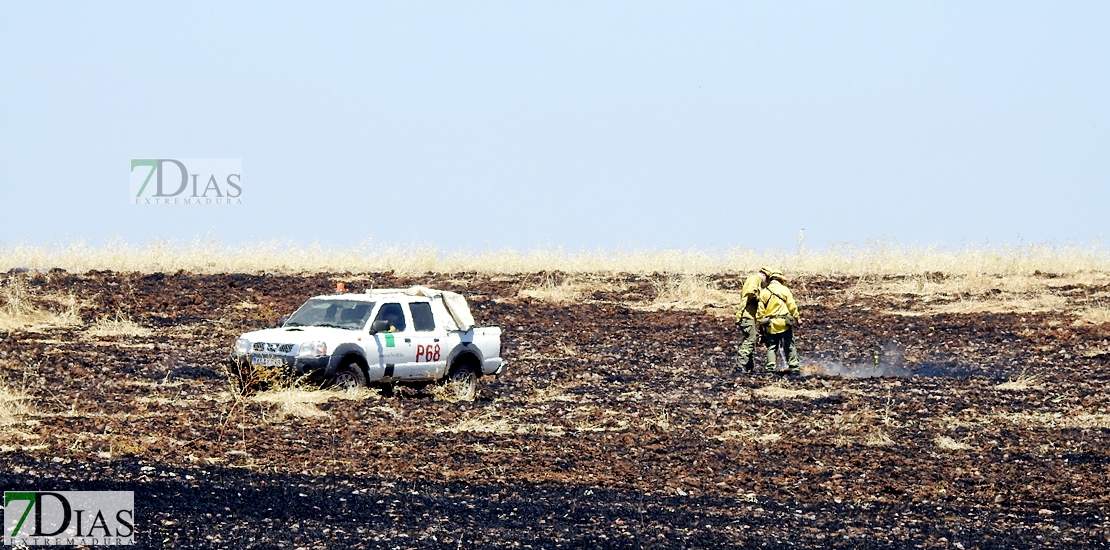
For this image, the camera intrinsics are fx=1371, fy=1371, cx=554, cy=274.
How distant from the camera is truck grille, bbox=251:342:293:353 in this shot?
671 inches

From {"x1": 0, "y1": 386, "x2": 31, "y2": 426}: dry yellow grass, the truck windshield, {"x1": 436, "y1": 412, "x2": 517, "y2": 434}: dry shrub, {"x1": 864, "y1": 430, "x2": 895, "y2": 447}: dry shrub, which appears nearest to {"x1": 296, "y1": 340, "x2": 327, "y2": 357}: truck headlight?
the truck windshield

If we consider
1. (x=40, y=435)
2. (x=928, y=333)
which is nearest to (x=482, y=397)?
(x=40, y=435)

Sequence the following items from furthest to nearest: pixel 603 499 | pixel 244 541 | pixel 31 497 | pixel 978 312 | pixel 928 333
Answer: pixel 978 312 → pixel 928 333 → pixel 603 499 → pixel 31 497 → pixel 244 541

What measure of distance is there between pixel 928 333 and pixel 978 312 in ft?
9.99

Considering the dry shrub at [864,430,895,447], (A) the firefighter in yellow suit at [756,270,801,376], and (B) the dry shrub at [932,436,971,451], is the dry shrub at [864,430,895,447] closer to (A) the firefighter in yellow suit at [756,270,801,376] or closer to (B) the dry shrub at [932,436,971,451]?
(B) the dry shrub at [932,436,971,451]

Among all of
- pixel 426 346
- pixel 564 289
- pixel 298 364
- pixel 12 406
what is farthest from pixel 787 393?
pixel 564 289

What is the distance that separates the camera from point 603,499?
11516mm

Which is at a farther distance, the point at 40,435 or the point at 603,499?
the point at 40,435

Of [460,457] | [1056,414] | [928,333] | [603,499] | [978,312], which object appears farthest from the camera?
[978,312]

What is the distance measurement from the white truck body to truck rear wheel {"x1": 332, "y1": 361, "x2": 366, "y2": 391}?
22mm

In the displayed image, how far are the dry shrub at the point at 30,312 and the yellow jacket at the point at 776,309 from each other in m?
13.7

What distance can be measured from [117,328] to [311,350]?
11040 mm

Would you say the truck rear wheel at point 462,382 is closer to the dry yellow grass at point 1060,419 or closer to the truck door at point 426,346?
the truck door at point 426,346

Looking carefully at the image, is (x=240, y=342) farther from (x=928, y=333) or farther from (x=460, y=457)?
(x=928, y=333)
